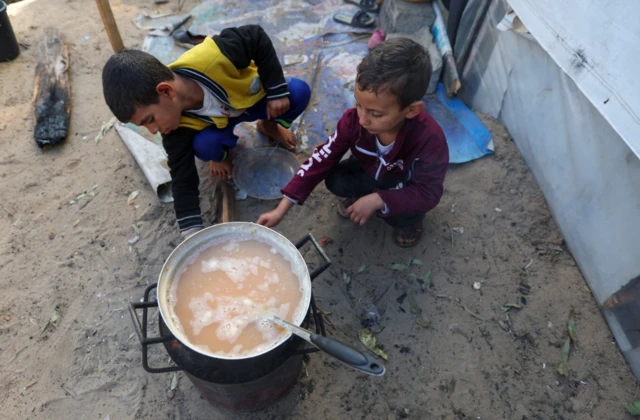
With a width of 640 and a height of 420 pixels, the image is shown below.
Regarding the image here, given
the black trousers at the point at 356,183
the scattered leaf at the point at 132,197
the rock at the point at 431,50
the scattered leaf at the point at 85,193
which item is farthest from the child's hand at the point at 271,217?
the rock at the point at 431,50

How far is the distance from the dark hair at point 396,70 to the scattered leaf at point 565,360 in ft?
5.51

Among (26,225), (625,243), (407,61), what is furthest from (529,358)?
(26,225)

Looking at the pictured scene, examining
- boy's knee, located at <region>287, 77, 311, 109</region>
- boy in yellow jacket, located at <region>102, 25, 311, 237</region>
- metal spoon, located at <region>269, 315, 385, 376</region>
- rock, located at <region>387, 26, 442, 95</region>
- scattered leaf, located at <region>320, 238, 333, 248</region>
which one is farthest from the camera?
rock, located at <region>387, 26, 442, 95</region>

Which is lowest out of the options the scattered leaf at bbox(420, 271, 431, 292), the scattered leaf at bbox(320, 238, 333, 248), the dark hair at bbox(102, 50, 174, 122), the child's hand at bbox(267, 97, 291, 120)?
the scattered leaf at bbox(420, 271, 431, 292)

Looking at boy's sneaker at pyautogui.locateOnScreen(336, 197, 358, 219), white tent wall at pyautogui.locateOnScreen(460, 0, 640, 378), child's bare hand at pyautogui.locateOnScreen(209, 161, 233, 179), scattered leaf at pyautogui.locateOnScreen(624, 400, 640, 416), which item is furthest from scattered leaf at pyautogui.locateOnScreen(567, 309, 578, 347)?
child's bare hand at pyautogui.locateOnScreen(209, 161, 233, 179)

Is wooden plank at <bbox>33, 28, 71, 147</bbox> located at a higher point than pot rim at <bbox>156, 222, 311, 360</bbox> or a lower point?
lower

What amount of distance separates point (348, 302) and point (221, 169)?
1.37m

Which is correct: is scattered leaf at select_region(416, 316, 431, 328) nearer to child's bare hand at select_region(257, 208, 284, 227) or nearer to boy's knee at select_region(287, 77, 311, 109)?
child's bare hand at select_region(257, 208, 284, 227)

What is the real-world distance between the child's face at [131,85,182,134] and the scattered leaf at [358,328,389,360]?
162 cm

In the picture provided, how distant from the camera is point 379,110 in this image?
6.01 ft

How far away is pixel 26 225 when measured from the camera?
2850 mm

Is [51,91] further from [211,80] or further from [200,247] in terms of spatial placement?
[200,247]

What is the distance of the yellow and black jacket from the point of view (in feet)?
7.57

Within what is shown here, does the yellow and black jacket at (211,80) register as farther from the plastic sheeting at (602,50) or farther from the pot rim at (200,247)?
the plastic sheeting at (602,50)
